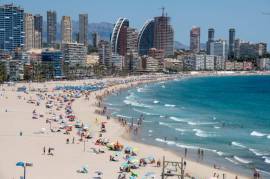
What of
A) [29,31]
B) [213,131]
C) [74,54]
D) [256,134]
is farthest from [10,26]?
[256,134]

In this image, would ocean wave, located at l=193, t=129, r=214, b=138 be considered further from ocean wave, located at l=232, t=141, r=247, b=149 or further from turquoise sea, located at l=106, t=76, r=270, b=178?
ocean wave, located at l=232, t=141, r=247, b=149

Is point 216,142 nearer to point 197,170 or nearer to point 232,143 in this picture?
point 232,143

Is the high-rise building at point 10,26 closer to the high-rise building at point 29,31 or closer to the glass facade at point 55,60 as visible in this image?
the high-rise building at point 29,31

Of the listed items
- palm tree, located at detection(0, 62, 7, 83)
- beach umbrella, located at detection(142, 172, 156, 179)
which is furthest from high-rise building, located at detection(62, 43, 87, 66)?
beach umbrella, located at detection(142, 172, 156, 179)

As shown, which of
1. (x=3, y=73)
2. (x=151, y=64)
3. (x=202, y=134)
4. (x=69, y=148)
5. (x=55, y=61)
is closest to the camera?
(x=69, y=148)

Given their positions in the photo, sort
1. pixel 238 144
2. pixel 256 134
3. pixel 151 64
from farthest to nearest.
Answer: pixel 151 64
pixel 256 134
pixel 238 144

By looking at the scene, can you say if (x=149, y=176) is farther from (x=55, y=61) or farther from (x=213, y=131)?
(x=55, y=61)

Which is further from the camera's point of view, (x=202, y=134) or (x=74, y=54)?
(x=74, y=54)

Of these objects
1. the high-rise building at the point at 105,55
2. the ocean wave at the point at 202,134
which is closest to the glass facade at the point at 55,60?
the high-rise building at the point at 105,55

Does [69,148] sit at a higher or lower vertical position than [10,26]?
lower
